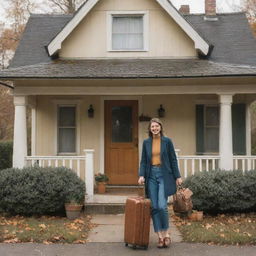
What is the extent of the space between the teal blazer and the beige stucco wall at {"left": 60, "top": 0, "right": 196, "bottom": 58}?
560cm

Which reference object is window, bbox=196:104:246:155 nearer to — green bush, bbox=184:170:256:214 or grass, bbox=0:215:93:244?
green bush, bbox=184:170:256:214

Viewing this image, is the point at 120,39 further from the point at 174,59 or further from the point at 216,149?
the point at 216,149

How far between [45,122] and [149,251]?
21.1 ft

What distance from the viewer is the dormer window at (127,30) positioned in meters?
11.7

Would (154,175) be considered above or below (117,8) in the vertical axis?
below

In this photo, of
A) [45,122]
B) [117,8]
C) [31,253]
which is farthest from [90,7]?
→ [31,253]

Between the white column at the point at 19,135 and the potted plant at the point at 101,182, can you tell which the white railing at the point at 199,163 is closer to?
the potted plant at the point at 101,182

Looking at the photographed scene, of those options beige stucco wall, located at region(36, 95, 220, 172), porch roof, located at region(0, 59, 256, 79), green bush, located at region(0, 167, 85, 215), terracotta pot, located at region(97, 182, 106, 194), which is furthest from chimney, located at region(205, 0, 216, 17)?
green bush, located at region(0, 167, 85, 215)

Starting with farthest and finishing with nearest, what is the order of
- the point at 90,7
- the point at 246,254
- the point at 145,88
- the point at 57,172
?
the point at 90,7 < the point at 145,88 < the point at 57,172 < the point at 246,254

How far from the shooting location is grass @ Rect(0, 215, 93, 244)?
689cm

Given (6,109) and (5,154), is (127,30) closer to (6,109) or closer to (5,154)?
(5,154)

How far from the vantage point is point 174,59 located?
455 inches

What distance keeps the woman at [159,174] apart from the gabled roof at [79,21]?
17.9 ft

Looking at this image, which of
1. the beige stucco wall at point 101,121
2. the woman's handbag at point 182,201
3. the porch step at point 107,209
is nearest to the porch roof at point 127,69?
the beige stucco wall at point 101,121
